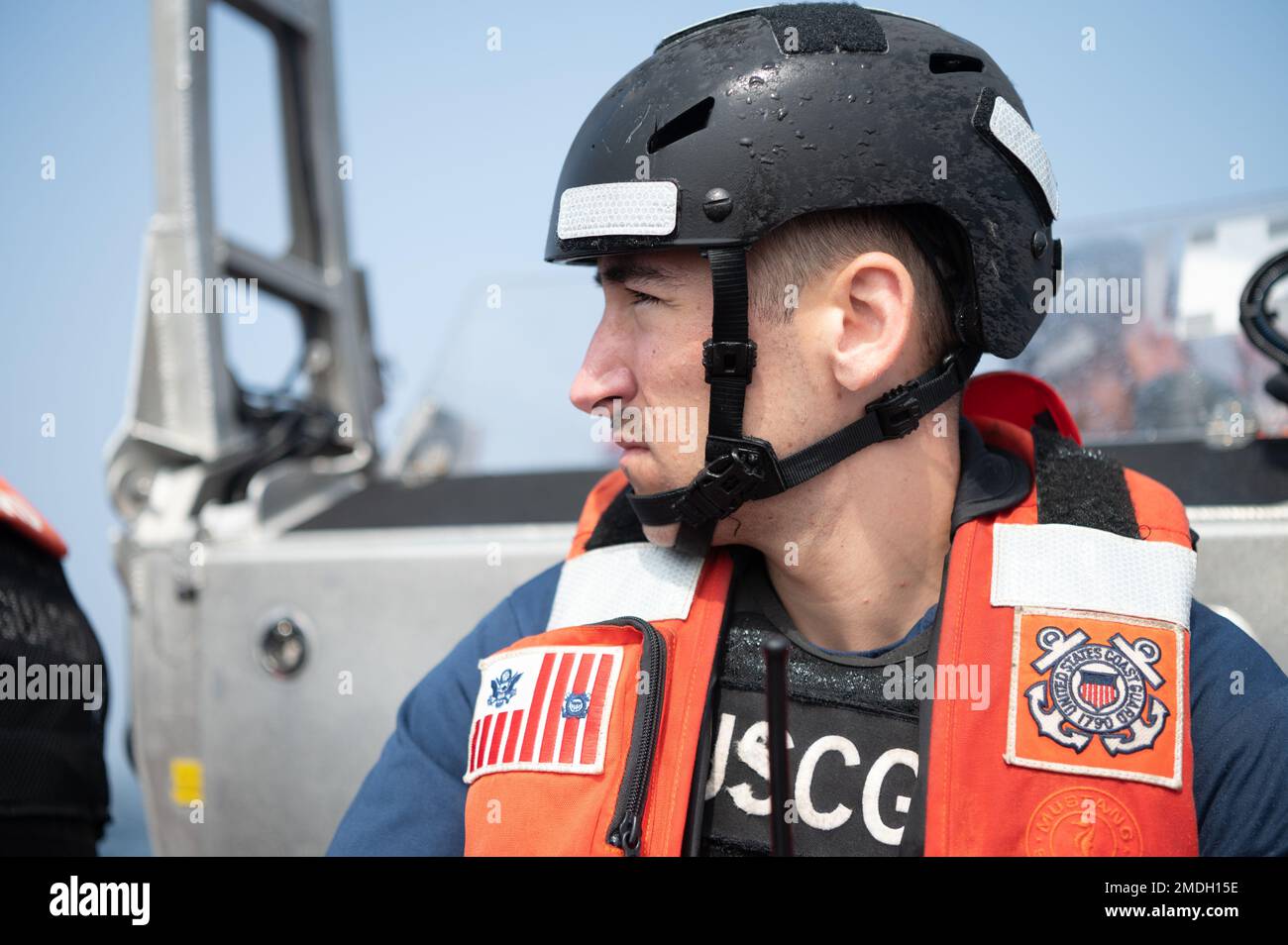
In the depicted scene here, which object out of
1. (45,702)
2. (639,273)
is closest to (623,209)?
(639,273)

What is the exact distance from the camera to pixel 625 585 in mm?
1757

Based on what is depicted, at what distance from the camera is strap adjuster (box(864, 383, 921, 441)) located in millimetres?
1680

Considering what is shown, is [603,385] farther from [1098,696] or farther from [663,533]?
[1098,696]

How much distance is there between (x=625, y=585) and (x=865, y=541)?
1.15ft

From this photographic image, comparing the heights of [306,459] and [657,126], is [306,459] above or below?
below

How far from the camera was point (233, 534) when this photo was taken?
121 inches

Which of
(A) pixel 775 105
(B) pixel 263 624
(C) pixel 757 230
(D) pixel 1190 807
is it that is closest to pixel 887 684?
(D) pixel 1190 807

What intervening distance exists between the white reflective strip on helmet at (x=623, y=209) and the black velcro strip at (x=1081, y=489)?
0.65 meters

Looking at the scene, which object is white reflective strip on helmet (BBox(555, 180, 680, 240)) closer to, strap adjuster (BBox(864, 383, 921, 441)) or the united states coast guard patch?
strap adjuster (BBox(864, 383, 921, 441))

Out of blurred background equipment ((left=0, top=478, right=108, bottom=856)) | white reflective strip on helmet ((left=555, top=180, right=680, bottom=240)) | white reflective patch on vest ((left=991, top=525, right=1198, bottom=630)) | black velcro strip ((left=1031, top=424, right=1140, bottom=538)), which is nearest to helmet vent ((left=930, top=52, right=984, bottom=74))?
white reflective strip on helmet ((left=555, top=180, right=680, bottom=240))

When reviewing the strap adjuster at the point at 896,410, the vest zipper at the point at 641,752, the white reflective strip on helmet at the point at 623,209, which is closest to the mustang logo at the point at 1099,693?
the strap adjuster at the point at 896,410

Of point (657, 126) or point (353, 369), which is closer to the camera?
point (657, 126)
